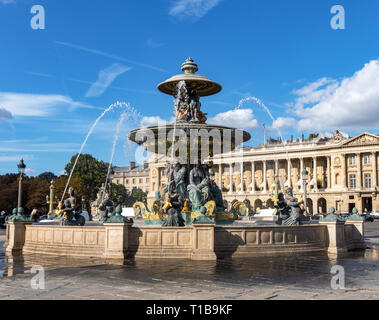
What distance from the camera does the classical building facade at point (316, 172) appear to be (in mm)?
85750

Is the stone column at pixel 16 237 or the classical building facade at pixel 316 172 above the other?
the classical building facade at pixel 316 172

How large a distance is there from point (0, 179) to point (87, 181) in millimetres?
15745

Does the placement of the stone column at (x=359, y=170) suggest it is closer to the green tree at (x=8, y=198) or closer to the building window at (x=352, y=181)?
the building window at (x=352, y=181)

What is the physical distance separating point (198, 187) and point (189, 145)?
5.90ft

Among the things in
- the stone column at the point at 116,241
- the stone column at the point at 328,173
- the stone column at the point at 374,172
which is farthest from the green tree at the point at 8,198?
the stone column at the point at 374,172

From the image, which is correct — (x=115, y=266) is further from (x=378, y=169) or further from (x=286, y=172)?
(x=286, y=172)

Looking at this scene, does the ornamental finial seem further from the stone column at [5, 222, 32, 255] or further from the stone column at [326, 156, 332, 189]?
the stone column at [326, 156, 332, 189]

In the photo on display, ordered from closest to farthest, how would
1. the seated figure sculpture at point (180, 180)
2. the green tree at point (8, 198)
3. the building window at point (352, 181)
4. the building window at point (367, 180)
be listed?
the seated figure sculpture at point (180, 180) → the green tree at point (8, 198) → the building window at point (367, 180) → the building window at point (352, 181)

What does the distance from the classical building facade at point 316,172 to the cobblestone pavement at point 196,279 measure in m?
68.2

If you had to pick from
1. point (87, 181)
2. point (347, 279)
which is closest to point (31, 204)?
point (87, 181)

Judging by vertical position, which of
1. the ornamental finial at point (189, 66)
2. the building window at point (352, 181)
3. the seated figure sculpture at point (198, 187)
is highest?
the ornamental finial at point (189, 66)

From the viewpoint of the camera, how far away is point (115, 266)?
34.5 feet

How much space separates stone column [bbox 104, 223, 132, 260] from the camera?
11.8m
